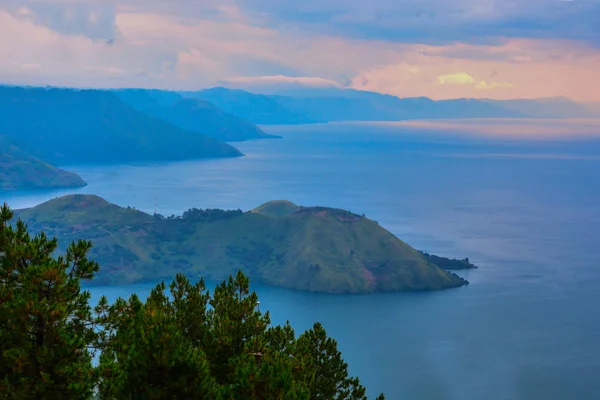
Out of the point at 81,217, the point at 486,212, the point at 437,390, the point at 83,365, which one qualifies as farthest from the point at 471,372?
the point at 486,212

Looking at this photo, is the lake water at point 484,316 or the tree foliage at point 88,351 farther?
the lake water at point 484,316

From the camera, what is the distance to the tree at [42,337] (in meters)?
16.2

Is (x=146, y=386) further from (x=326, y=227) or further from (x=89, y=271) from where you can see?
(x=326, y=227)

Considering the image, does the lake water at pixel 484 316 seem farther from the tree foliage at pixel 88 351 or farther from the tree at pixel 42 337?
the tree at pixel 42 337

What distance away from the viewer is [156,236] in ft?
400

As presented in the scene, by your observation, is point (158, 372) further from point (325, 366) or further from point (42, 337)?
point (325, 366)

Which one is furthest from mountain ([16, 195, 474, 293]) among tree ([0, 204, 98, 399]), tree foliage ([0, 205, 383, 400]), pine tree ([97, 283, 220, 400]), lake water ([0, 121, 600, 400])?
tree ([0, 204, 98, 399])

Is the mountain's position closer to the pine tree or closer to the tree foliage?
the tree foliage

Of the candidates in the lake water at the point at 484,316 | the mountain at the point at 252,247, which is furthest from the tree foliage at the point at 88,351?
the mountain at the point at 252,247

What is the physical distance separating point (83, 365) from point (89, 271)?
2836 mm

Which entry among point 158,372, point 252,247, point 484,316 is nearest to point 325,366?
point 158,372

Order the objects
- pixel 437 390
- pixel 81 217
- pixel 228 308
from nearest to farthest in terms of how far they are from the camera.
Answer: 1. pixel 228 308
2. pixel 437 390
3. pixel 81 217

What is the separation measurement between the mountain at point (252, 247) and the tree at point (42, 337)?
89.6 metres

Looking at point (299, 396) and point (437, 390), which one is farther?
point (437, 390)
